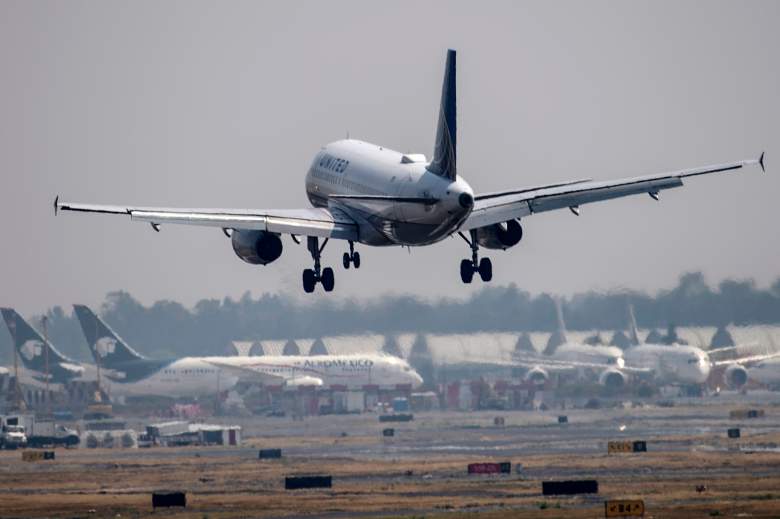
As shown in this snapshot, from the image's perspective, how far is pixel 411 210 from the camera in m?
78.6

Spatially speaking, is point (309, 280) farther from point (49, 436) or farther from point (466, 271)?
point (49, 436)

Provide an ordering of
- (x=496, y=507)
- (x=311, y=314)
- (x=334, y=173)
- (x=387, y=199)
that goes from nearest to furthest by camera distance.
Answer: (x=387, y=199) → (x=334, y=173) → (x=496, y=507) → (x=311, y=314)

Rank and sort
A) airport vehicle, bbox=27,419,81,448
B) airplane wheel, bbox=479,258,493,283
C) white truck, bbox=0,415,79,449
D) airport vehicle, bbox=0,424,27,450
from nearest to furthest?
airplane wheel, bbox=479,258,493,283
airport vehicle, bbox=0,424,27,450
white truck, bbox=0,415,79,449
airport vehicle, bbox=27,419,81,448

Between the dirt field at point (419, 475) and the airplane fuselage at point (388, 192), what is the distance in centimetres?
1786

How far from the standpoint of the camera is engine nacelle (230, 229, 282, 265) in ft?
274

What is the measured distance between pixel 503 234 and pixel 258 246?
11613mm

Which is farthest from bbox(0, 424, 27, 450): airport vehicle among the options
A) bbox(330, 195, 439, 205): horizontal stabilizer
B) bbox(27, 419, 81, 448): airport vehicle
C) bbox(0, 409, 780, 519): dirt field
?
bbox(330, 195, 439, 205): horizontal stabilizer

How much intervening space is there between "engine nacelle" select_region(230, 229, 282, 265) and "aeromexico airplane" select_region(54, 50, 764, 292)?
0.16 feet

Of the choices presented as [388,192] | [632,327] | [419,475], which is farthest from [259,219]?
[632,327]

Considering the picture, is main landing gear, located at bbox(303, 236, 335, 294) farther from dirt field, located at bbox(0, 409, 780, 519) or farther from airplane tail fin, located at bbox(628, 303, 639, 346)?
airplane tail fin, located at bbox(628, 303, 639, 346)

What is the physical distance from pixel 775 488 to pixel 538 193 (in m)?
28.7

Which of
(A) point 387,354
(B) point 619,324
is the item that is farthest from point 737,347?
(A) point 387,354

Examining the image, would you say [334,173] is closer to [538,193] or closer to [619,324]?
[538,193]

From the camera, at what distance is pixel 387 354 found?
19938cm
